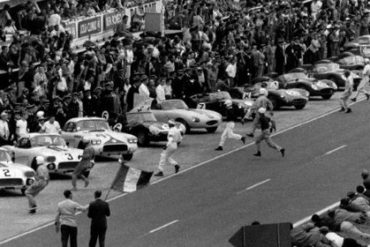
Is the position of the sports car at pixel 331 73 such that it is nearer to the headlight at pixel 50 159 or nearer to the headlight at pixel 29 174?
the headlight at pixel 50 159

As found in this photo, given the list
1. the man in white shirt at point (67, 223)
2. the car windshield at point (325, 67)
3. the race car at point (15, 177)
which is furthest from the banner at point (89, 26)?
the man in white shirt at point (67, 223)

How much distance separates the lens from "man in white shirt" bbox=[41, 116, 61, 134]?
47.2m

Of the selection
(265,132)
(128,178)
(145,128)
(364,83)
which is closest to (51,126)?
(145,128)

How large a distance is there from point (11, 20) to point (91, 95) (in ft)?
14.3

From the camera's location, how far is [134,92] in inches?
2085

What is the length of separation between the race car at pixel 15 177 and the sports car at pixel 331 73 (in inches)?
826

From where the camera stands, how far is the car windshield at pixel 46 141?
1764 inches

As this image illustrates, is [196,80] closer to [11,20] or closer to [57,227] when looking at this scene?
[11,20]

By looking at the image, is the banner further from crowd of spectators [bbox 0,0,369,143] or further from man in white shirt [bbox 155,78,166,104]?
man in white shirt [bbox 155,78,166,104]

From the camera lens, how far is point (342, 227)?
32.6 meters

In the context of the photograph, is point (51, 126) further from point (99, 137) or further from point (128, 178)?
point (128, 178)

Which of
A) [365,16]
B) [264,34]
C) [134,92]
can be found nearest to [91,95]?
[134,92]

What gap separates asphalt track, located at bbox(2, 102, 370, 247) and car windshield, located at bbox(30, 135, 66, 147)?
3710 millimetres

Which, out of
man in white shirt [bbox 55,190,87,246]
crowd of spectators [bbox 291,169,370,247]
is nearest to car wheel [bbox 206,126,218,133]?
crowd of spectators [bbox 291,169,370,247]
